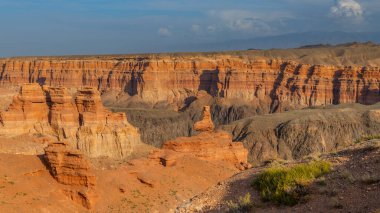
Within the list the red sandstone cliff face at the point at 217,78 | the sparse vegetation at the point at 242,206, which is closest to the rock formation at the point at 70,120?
the sparse vegetation at the point at 242,206

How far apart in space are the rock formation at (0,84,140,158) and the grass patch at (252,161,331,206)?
1735 inches

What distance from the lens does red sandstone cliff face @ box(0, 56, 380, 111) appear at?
130 m

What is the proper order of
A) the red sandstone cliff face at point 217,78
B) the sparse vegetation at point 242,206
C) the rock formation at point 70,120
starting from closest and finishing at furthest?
the sparse vegetation at point 242,206
the rock formation at point 70,120
the red sandstone cliff face at point 217,78

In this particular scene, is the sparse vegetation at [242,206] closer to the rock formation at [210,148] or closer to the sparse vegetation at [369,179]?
the sparse vegetation at [369,179]

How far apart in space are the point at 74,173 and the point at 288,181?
65.2 feet

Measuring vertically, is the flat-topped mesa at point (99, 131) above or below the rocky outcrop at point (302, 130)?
above

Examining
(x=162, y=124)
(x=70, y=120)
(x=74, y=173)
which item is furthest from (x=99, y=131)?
(x=162, y=124)

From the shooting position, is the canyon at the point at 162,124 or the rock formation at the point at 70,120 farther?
the rock formation at the point at 70,120

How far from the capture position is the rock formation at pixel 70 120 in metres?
58.2

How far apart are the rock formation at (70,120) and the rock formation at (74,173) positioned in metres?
25.3

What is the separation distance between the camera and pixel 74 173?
32094 mm

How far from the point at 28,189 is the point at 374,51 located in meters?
186

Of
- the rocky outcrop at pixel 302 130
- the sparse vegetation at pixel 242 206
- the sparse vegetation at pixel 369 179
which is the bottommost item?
the rocky outcrop at pixel 302 130

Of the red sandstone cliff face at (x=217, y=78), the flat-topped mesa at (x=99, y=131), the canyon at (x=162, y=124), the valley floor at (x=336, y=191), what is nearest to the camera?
the valley floor at (x=336, y=191)
